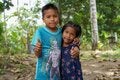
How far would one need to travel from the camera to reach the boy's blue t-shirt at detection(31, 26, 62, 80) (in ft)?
11.3

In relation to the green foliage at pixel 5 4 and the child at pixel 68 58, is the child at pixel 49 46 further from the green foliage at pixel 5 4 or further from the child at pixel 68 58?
the green foliage at pixel 5 4

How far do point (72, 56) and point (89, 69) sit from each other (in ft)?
13.1

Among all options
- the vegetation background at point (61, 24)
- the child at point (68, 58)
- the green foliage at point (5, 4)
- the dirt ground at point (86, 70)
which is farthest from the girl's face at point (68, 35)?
the green foliage at point (5, 4)

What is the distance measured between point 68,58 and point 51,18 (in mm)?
449

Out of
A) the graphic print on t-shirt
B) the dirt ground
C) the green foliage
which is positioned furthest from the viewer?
the green foliage

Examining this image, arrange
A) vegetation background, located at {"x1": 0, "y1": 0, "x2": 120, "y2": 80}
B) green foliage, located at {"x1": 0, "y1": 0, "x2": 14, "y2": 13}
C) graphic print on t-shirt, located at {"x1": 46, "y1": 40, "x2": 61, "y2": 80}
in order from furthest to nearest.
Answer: green foliage, located at {"x1": 0, "y1": 0, "x2": 14, "y2": 13}, vegetation background, located at {"x1": 0, "y1": 0, "x2": 120, "y2": 80}, graphic print on t-shirt, located at {"x1": 46, "y1": 40, "x2": 61, "y2": 80}

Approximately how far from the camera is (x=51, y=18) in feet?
11.4

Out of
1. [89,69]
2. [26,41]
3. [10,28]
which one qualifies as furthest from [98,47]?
[89,69]

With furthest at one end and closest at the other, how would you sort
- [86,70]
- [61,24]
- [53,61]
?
[86,70] → [61,24] → [53,61]

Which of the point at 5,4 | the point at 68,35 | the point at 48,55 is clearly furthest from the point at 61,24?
the point at 5,4

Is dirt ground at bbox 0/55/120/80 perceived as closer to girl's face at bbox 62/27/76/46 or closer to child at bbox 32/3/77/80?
girl's face at bbox 62/27/76/46

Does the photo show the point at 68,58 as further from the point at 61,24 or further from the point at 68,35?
the point at 61,24

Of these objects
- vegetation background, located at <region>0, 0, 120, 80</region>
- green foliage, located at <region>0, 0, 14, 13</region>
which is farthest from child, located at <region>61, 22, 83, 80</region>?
green foliage, located at <region>0, 0, 14, 13</region>

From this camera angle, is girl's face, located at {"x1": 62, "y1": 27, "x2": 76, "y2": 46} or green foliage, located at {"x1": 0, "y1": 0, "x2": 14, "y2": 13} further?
green foliage, located at {"x1": 0, "y1": 0, "x2": 14, "y2": 13}
